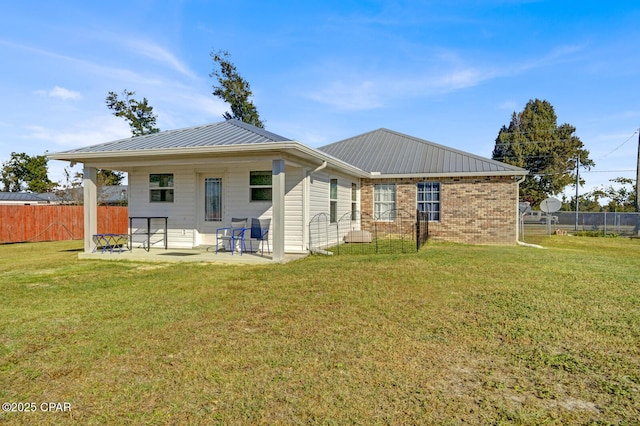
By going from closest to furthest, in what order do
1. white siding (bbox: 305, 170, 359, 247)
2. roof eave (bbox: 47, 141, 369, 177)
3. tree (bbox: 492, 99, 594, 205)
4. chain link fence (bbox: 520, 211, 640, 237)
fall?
roof eave (bbox: 47, 141, 369, 177) → white siding (bbox: 305, 170, 359, 247) → chain link fence (bbox: 520, 211, 640, 237) → tree (bbox: 492, 99, 594, 205)

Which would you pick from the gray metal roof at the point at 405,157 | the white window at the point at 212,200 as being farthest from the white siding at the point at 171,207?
the gray metal roof at the point at 405,157

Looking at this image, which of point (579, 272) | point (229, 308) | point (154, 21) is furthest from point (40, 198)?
point (579, 272)

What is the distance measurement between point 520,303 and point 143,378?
4997 mm

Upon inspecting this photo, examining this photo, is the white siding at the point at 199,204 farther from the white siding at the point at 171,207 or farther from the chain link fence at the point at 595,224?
the chain link fence at the point at 595,224

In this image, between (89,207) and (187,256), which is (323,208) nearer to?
(187,256)

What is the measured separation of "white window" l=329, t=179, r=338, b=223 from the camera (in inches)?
537

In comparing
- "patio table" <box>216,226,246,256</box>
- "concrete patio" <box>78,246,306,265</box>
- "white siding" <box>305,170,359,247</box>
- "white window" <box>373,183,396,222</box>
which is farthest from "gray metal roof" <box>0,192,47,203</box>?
"white siding" <box>305,170,359,247</box>

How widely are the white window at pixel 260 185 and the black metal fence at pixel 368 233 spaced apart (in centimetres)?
156

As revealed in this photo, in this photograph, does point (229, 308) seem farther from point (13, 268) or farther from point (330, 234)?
point (330, 234)

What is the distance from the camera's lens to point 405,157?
706 inches

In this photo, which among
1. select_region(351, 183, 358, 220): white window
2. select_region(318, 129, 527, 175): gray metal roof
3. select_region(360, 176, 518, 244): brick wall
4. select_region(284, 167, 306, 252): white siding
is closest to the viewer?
select_region(284, 167, 306, 252): white siding

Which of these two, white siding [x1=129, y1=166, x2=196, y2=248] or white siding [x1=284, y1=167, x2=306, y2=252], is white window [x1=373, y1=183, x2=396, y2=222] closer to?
white siding [x1=284, y1=167, x2=306, y2=252]

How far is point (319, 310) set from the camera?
5453mm

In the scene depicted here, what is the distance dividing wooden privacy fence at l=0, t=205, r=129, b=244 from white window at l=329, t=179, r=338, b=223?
1306 cm
